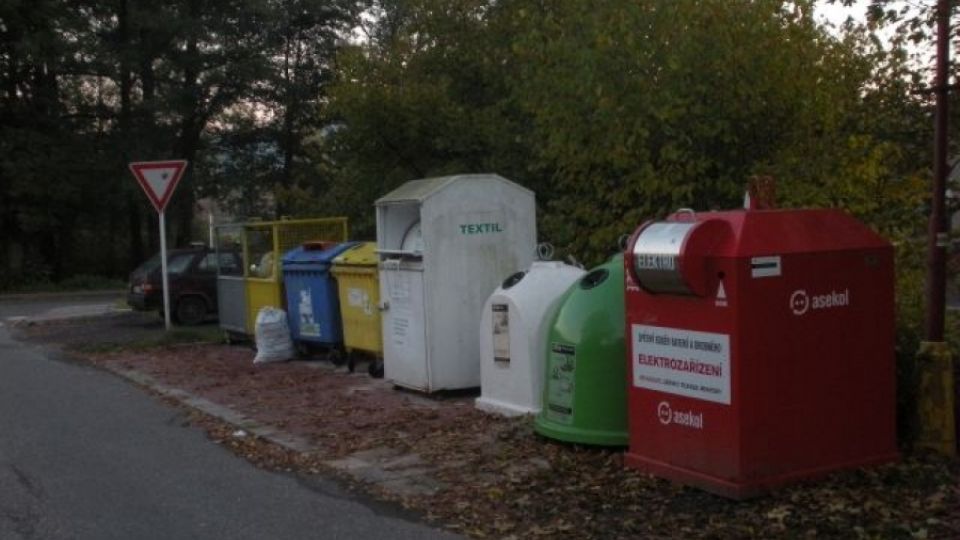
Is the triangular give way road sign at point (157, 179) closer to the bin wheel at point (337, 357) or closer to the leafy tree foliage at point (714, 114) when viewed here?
the bin wheel at point (337, 357)

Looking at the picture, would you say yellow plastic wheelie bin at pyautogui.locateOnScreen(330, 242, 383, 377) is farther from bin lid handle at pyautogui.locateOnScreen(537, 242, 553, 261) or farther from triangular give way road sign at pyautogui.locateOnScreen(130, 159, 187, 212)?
triangular give way road sign at pyautogui.locateOnScreen(130, 159, 187, 212)

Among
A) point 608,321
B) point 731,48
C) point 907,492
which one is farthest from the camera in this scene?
point 731,48

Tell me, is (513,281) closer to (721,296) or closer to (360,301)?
(721,296)

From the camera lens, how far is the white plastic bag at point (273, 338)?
41.5 feet

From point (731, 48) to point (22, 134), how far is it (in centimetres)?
2942

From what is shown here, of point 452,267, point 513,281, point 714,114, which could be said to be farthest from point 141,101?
point 714,114

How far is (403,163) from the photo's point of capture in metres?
16.5

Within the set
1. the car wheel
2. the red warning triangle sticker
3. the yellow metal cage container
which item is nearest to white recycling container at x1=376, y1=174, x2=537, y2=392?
the yellow metal cage container

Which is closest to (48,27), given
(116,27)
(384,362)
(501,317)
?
(116,27)

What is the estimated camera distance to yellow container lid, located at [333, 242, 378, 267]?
11.0 meters

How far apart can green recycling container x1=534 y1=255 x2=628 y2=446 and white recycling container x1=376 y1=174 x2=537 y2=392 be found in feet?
8.17

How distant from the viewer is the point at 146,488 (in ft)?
21.6

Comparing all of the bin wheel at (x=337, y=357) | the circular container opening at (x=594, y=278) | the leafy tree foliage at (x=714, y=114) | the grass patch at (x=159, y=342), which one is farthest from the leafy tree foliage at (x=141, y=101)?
the circular container opening at (x=594, y=278)

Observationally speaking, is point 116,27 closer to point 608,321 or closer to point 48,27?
point 48,27
